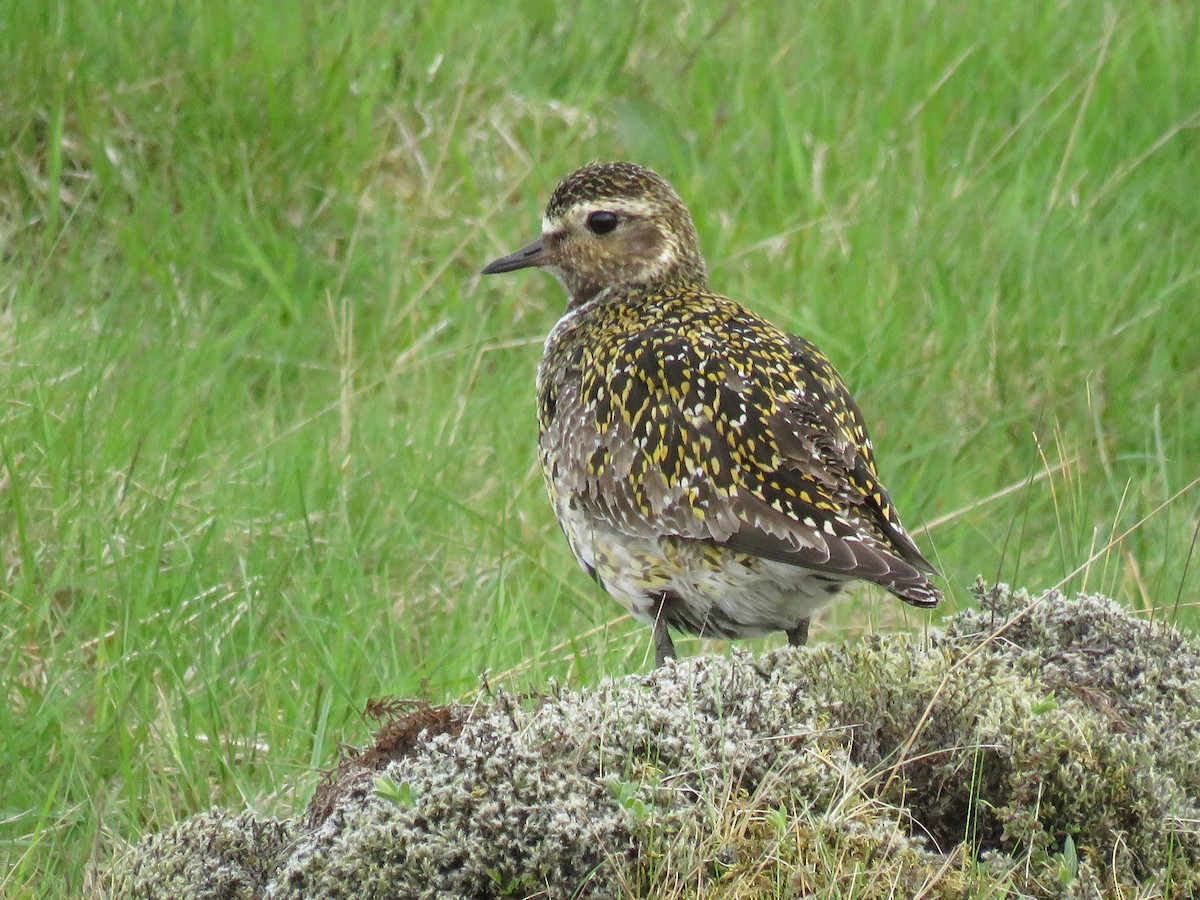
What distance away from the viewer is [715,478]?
5.33m

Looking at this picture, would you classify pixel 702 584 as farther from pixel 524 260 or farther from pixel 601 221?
pixel 524 260

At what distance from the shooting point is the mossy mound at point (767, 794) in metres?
3.89

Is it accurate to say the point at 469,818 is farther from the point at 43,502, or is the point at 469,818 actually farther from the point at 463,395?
the point at 463,395

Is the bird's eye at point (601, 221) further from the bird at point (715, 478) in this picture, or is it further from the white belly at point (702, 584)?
the white belly at point (702, 584)

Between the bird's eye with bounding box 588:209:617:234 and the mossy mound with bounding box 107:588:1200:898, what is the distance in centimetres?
237

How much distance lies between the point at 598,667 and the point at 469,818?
1613mm

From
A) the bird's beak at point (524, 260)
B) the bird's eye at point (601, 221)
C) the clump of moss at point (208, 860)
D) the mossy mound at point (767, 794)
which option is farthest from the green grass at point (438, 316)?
the bird's eye at point (601, 221)

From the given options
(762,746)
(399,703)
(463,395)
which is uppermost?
(762,746)

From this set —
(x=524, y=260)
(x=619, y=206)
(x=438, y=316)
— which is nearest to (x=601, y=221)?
(x=619, y=206)

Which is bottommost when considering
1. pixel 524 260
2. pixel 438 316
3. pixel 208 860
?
pixel 438 316


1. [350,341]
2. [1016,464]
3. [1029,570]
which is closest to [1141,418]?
[1016,464]

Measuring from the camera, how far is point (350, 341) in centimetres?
780

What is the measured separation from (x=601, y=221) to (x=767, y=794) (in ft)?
9.95

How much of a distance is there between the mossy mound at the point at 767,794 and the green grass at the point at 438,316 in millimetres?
678
